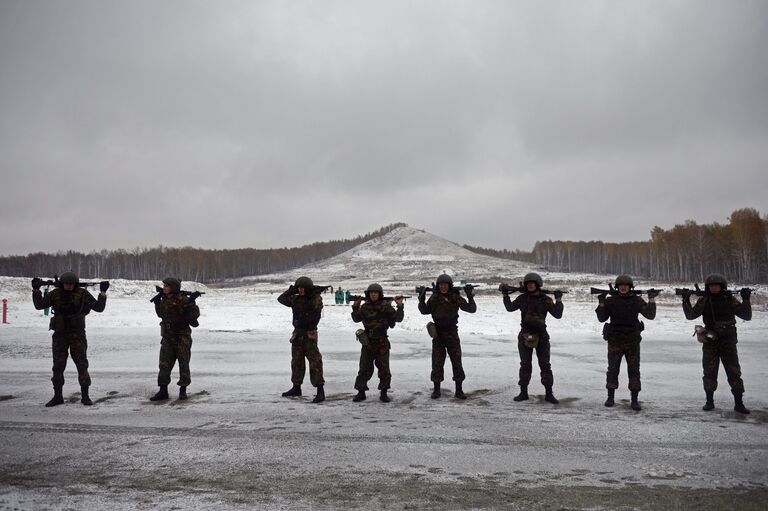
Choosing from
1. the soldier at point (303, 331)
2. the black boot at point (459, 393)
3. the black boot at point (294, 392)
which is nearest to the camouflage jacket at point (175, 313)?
the soldier at point (303, 331)

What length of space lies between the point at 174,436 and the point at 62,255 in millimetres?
177948

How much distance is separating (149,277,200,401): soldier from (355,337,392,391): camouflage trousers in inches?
118

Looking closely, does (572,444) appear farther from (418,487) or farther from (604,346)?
(604,346)

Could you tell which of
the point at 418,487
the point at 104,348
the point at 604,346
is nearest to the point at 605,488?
the point at 418,487

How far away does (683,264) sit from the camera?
9050 centimetres

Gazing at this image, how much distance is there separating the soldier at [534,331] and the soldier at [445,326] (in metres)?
0.92

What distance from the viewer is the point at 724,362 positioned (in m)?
7.52

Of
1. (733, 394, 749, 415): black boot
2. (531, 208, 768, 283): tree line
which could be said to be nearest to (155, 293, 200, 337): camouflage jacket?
(733, 394, 749, 415): black boot

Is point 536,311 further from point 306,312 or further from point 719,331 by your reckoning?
point 306,312

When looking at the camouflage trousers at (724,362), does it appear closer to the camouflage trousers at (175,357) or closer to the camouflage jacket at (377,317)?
the camouflage jacket at (377,317)

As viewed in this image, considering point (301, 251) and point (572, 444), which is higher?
point (301, 251)

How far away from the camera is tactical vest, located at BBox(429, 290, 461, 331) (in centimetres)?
867

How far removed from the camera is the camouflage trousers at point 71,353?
7863mm

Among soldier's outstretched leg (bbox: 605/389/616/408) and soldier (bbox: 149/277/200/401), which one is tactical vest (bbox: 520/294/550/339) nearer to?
soldier's outstretched leg (bbox: 605/389/616/408)
